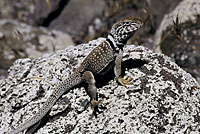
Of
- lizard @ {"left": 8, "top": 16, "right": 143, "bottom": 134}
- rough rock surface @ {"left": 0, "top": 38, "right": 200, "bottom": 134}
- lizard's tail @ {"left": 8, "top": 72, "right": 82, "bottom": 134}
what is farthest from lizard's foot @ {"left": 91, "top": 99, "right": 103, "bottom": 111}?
lizard's tail @ {"left": 8, "top": 72, "right": 82, "bottom": 134}

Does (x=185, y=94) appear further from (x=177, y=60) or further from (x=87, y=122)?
(x=177, y=60)

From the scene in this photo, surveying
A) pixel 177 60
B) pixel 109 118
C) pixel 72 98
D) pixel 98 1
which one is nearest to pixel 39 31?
pixel 98 1

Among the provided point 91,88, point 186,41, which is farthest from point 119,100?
point 186,41

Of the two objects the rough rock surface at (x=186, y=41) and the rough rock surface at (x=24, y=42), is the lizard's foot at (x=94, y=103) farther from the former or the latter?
the rough rock surface at (x=24, y=42)

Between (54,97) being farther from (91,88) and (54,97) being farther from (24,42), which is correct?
(24,42)

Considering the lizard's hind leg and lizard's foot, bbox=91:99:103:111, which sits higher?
the lizard's hind leg

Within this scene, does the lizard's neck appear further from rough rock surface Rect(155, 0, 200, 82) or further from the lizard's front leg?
rough rock surface Rect(155, 0, 200, 82)
